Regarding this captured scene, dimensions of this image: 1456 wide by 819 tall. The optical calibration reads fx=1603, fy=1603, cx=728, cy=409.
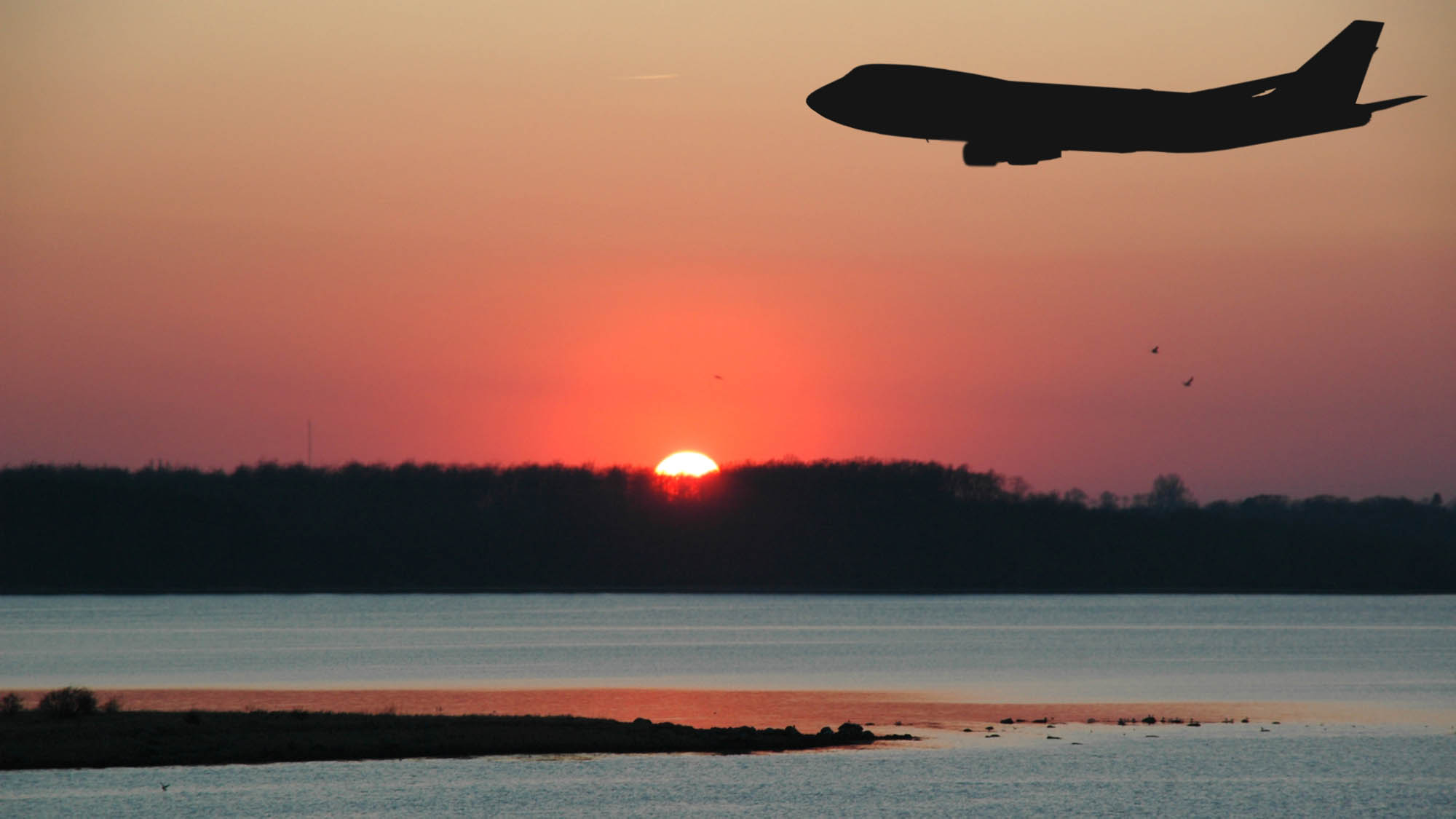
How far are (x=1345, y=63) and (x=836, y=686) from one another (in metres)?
40.4

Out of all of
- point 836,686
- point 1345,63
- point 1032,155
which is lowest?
point 836,686

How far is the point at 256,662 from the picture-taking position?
99.1m

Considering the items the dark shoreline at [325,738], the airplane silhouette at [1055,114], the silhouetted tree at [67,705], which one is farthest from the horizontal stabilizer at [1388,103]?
the silhouetted tree at [67,705]

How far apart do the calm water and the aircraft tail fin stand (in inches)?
735

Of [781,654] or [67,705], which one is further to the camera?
[781,654]

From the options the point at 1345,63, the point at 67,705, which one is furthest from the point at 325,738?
the point at 1345,63

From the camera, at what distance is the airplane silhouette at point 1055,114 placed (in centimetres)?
3706

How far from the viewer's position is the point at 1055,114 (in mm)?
37000

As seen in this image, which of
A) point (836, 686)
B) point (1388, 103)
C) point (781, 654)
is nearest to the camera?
point (1388, 103)

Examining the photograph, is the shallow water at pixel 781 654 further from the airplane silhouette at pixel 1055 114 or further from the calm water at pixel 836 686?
the airplane silhouette at pixel 1055 114

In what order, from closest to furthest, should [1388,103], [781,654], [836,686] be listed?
[1388,103] → [836,686] → [781,654]

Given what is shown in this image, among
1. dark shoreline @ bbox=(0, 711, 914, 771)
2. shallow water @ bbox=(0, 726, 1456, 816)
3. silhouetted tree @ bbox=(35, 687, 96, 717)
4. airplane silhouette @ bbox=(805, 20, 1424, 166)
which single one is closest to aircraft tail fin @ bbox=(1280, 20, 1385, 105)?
airplane silhouette @ bbox=(805, 20, 1424, 166)

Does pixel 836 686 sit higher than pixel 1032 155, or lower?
lower

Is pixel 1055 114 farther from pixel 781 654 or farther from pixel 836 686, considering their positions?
pixel 781 654
